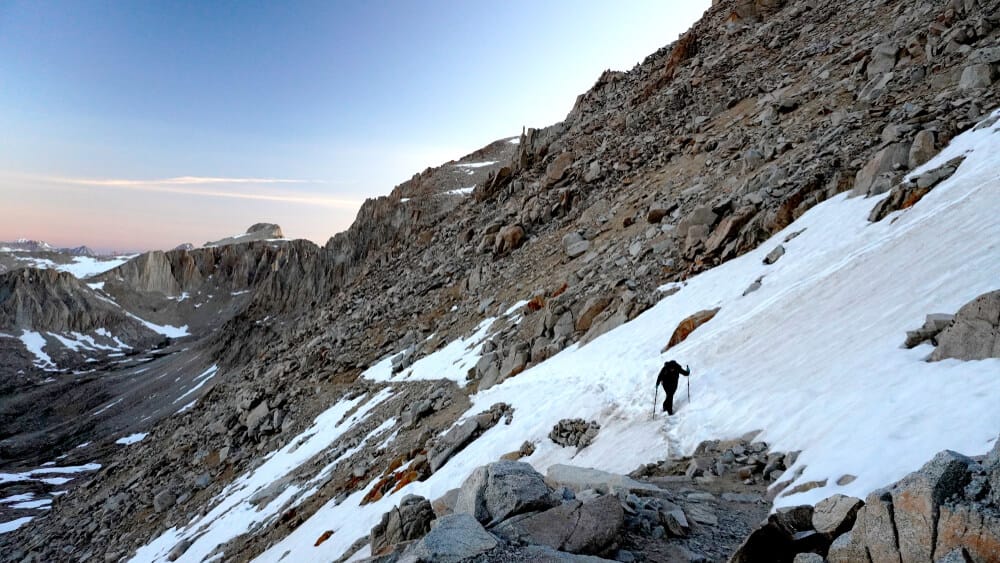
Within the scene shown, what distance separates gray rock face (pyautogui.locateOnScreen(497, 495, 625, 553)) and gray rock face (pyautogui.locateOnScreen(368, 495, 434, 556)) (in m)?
3.14

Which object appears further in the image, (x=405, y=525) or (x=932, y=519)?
(x=405, y=525)

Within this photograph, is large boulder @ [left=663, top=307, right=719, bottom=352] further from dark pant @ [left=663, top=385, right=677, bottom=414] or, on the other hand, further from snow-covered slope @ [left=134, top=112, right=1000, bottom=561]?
dark pant @ [left=663, top=385, right=677, bottom=414]

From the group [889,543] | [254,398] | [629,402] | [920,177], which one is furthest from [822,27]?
[254,398]

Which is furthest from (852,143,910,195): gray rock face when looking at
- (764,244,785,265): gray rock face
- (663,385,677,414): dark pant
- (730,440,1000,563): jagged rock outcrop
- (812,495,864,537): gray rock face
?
(730,440,1000,563): jagged rock outcrop

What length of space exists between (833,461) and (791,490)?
2.12ft

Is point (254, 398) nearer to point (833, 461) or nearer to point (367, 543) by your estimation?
point (367, 543)

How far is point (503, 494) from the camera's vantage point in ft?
24.5

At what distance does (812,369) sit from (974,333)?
2.90 meters

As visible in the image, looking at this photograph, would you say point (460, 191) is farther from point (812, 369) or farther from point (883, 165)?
point (812, 369)

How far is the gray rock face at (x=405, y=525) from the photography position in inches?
368

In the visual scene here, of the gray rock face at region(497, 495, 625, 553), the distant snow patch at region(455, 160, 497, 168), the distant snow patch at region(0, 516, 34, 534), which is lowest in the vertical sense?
the distant snow patch at region(0, 516, 34, 534)

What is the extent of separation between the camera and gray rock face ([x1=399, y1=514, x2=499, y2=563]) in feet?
19.0

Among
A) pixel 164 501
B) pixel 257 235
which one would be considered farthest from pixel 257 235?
pixel 164 501

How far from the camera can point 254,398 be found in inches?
1396
